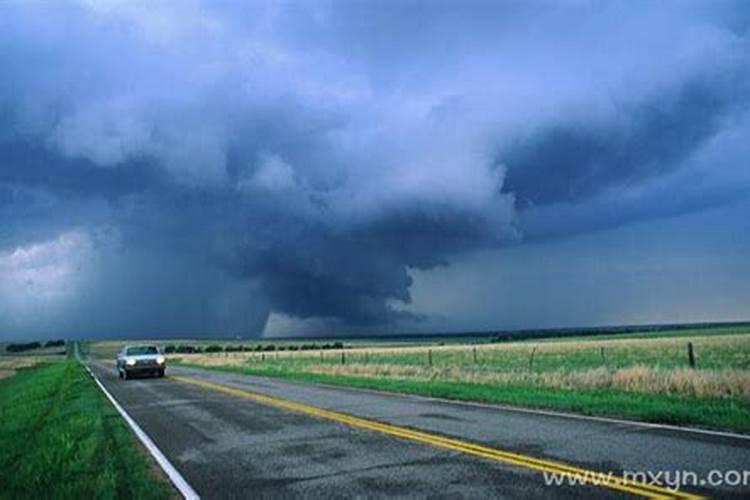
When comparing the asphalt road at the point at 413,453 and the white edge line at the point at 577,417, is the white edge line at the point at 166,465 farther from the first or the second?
the white edge line at the point at 577,417

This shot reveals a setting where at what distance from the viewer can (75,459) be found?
35.3 feet

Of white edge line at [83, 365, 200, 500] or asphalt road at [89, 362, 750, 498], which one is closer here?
asphalt road at [89, 362, 750, 498]

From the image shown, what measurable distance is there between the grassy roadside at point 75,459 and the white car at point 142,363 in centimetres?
1603

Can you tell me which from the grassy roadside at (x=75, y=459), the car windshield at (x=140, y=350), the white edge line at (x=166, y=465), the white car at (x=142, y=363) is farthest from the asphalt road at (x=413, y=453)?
the car windshield at (x=140, y=350)

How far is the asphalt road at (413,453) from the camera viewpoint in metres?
7.70

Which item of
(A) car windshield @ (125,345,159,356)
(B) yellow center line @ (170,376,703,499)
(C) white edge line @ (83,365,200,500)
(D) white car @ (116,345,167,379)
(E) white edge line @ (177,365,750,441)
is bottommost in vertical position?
(C) white edge line @ (83,365,200,500)

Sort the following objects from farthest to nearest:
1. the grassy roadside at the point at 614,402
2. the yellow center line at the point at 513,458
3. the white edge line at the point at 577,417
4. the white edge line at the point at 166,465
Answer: the grassy roadside at the point at 614,402 < the white edge line at the point at 577,417 < the white edge line at the point at 166,465 < the yellow center line at the point at 513,458

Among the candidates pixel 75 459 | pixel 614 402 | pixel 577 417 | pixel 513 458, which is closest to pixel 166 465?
pixel 75 459

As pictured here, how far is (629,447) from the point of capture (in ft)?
31.1

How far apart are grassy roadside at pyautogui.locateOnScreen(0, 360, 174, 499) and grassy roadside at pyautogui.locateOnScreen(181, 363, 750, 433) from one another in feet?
28.0

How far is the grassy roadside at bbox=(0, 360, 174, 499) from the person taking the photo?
28.0 ft

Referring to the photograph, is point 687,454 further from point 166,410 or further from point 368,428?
point 166,410

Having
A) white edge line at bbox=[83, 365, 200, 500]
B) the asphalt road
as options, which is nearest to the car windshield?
white edge line at bbox=[83, 365, 200, 500]

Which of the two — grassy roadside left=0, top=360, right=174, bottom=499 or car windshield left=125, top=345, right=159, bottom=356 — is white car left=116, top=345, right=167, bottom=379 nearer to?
car windshield left=125, top=345, right=159, bottom=356
